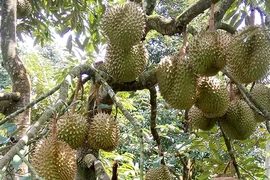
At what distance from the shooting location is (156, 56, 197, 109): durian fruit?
0.99m

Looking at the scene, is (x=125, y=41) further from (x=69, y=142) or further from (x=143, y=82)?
(x=69, y=142)

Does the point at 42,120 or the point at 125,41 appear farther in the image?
the point at 125,41

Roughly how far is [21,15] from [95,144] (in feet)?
5.84

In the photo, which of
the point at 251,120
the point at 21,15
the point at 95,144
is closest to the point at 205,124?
the point at 251,120

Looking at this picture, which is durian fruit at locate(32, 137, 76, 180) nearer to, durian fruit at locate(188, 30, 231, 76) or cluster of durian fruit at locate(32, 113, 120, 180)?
cluster of durian fruit at locate(32, 113, 120, 180)

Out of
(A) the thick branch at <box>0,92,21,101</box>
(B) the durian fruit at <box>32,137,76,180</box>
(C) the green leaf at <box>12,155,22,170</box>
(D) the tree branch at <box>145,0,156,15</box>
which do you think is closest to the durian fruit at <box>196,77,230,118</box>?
(D) the tree branch at <box>145,0,156,15</box>

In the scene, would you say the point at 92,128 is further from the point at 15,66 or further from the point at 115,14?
the point at 15,66

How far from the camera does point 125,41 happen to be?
103cm

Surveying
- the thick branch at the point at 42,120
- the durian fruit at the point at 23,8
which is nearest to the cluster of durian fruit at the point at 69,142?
the thick branch at the point at 42,120

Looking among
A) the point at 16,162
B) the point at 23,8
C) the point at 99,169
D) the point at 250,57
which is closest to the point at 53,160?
the point at 99,169

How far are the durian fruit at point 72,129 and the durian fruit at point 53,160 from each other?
0.38 ft

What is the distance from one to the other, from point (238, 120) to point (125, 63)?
466 millimetres

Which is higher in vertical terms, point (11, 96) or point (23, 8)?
point (23, 8)

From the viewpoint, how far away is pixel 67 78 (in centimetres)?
79
